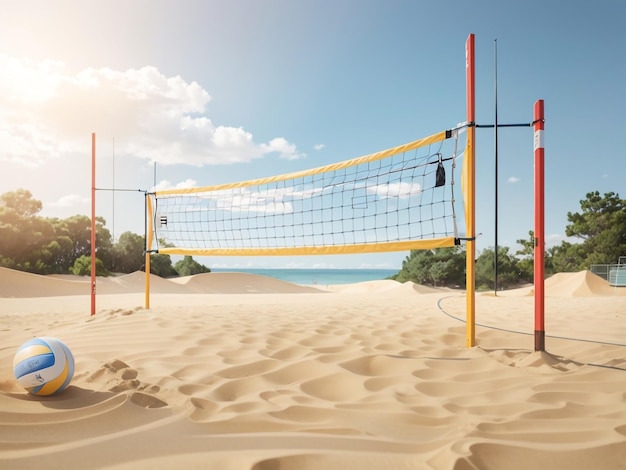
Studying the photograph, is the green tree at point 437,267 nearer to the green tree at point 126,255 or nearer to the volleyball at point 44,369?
the green tree at point 126,255

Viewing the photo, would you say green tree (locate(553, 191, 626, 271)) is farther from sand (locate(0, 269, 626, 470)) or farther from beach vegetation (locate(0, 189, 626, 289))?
sand (locate(0, 269, 626, 470))

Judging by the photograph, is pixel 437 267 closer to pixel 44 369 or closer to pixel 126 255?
Answer: pixel 126 255

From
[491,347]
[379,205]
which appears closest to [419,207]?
[379,205]

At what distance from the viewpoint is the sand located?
149 centimetres

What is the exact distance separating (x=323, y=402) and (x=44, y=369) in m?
1.33

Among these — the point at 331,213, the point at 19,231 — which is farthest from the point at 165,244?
the point at 331,213

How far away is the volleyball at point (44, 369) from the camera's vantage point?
2.06 metres

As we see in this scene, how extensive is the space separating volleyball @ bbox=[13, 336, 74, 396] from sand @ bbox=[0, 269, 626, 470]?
0.07 metres

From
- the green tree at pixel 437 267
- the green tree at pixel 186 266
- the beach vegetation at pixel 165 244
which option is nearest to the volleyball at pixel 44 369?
the beach vegetation at pixel 165 244

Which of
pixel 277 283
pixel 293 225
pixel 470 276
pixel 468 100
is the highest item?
pixel 468 100

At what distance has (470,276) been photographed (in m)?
3.33

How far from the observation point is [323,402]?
2070mm

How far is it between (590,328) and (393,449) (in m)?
3.67

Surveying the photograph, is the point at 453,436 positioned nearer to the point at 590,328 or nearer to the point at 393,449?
the point at 393,449
